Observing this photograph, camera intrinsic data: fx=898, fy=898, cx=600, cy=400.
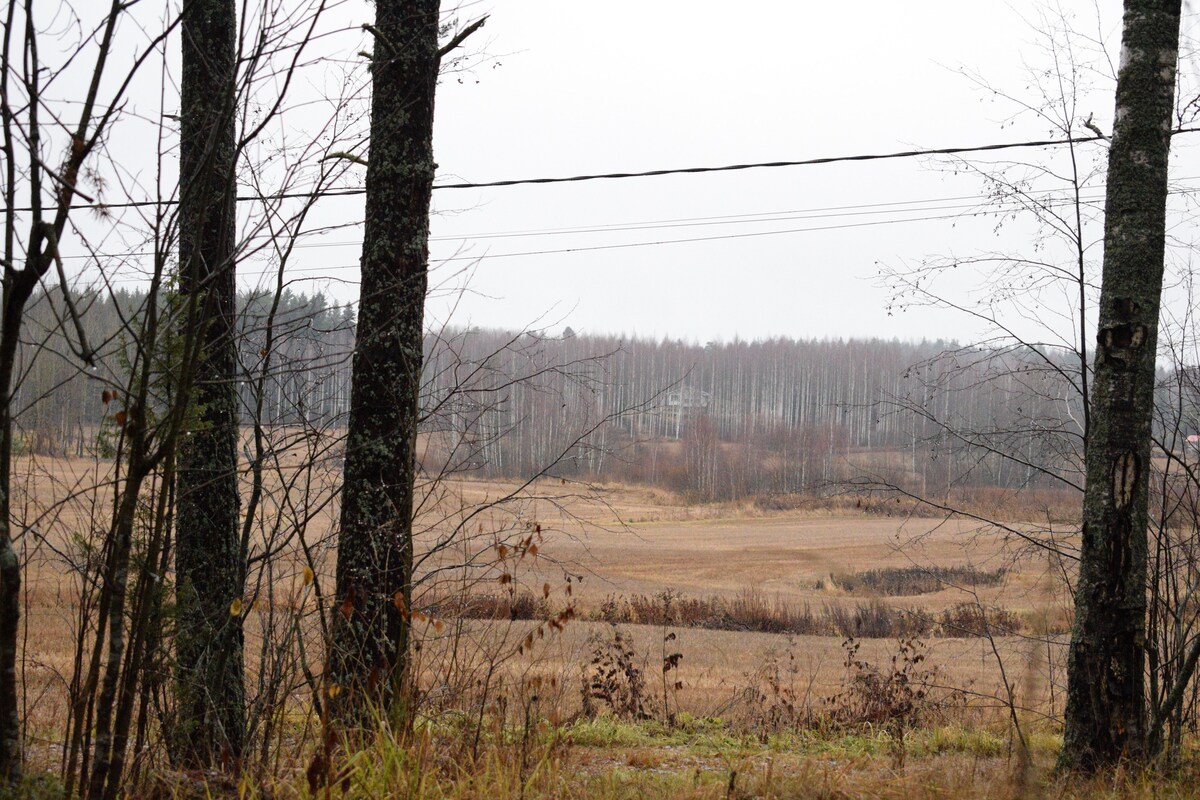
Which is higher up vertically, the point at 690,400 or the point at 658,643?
the point at 690,400

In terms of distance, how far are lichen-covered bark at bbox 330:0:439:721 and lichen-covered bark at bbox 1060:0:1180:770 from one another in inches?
139

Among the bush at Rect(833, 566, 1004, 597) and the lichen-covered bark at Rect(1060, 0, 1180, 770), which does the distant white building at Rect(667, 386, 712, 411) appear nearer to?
the bush at Rect(833, 566, 1004, 597)

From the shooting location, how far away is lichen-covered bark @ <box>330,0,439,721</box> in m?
4.66

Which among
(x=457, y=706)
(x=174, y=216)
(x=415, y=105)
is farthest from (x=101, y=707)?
(x=415, y=105)

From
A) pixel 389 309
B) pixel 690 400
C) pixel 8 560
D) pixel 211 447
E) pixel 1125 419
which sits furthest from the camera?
pixel 690 400

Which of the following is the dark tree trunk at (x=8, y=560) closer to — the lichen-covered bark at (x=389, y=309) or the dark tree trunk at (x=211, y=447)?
the dark tree trunk at (x=211, y=447)

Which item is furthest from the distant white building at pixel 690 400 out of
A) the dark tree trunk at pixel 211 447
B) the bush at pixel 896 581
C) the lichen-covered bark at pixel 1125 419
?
the lichen-covered bark at pixel 1125 419

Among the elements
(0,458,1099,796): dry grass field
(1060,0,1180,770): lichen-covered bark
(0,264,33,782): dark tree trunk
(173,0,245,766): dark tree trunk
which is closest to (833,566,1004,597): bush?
(0,458,1099,796): dry grass field

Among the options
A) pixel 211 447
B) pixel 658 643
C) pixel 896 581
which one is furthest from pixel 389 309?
pixel 896 581

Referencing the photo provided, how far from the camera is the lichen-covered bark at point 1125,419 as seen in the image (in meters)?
4.53

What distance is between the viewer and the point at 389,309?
490cm

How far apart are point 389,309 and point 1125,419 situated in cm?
392

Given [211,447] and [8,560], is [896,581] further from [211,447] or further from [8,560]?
[8,560]

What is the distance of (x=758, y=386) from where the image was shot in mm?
80938
